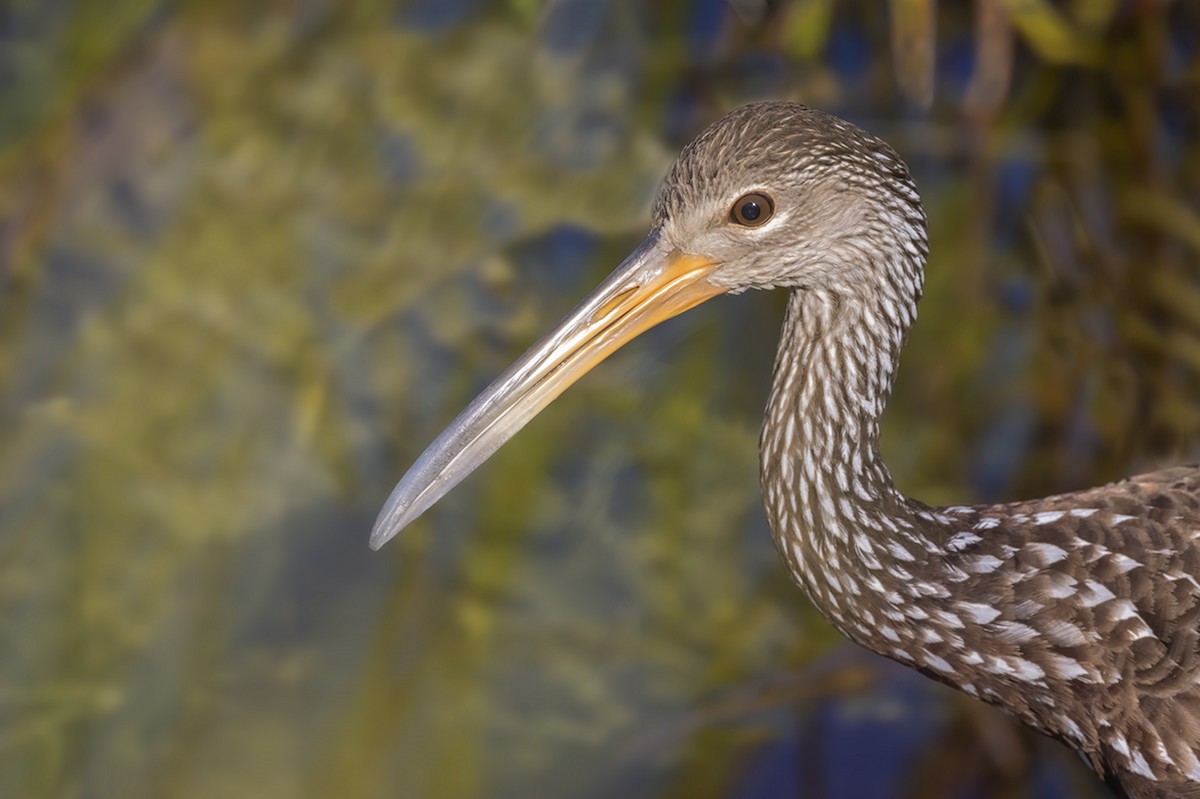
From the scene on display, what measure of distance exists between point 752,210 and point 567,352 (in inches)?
17.4

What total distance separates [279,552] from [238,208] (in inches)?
53.8

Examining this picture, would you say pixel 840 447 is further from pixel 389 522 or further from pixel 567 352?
pixel 389 522

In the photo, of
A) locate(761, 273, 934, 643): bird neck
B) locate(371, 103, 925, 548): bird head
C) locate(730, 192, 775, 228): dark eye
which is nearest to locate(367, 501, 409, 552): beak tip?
locate(371, 103, 925, 548): bird head

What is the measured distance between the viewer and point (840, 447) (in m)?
2.94

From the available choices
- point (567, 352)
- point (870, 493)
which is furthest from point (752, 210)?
point (870, 493)

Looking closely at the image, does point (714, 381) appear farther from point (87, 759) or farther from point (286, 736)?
point (87, 759)

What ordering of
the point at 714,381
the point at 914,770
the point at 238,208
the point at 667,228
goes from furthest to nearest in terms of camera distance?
the point at 238,208 < the point at 714,381 < the point at 914,770 < the point at 667,228

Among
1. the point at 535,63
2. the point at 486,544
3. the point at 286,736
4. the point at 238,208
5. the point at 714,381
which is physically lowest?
the point at 286,736

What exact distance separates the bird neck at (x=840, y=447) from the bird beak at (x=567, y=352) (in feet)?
0.75

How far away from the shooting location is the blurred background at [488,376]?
174 inches

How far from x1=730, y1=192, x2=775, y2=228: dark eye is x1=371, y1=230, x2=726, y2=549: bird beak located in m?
0.11

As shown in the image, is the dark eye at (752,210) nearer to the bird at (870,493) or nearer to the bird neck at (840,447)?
the bird at (870,493)

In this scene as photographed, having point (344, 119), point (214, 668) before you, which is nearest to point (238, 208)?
point (344, 119)

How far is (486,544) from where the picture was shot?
15.7 feet
